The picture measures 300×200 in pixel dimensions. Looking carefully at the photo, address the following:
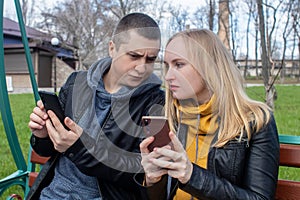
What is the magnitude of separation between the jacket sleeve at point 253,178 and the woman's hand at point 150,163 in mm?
97

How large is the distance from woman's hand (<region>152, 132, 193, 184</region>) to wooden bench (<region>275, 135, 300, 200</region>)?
561mm

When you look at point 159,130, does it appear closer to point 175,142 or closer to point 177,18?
point 175,142

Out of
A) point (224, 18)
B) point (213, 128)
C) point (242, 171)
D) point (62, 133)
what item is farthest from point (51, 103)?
point (224, 18)

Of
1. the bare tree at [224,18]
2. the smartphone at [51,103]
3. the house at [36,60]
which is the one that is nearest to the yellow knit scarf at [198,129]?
the smartphone at [51,103]

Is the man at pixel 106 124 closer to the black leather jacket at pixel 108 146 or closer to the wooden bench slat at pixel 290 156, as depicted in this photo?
the black leather jacket at pixel 108 146

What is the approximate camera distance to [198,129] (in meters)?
1.48

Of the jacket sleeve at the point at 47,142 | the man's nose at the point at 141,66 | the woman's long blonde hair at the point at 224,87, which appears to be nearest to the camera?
the woman's long blonde hair at the point at 224,87

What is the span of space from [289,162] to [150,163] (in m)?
0.66

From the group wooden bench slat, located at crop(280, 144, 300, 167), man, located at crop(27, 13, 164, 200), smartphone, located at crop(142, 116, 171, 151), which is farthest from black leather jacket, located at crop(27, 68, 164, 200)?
wooden bench slat, located at crop(280, 144, 300, 167)

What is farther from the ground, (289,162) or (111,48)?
(111,48)

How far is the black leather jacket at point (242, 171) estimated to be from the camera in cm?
123

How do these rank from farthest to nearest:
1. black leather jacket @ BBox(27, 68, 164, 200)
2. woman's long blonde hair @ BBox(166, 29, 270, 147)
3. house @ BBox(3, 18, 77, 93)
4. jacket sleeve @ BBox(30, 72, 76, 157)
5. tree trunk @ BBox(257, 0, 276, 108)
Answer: house @ BBox(3, 18, 77, 93) → tree trunk @ BBox(257, 0, 276, 108) → jacket sleeve @ BBox(30, 72, 76, 157) → black leather jacket @ BBox(27, 68, 164, 200) → woman's long blonde hair @ BBox(166, 29, 270, 147)

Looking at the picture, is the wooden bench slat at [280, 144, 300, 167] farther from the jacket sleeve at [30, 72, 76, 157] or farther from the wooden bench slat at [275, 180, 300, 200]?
the jacket sleeve at [30, 72, 76, 157]

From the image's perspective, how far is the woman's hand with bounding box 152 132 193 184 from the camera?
1.09m
